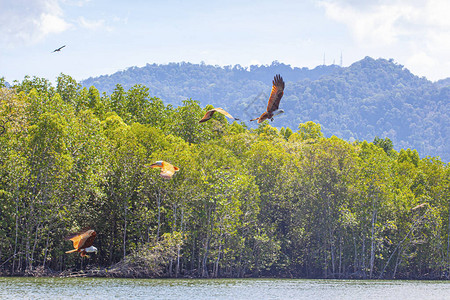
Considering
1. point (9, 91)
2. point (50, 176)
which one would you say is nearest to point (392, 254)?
point (50, 176)

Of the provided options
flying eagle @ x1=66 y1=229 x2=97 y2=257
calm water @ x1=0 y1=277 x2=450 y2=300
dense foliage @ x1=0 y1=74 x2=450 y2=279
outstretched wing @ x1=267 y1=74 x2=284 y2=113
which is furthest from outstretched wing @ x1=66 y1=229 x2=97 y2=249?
outstretched wing @ x1=267 y1=74 x2=284 y2=113

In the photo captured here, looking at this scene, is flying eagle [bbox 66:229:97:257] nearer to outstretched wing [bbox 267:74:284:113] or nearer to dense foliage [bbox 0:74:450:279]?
dense foliage [bbox 0:74:450:279]

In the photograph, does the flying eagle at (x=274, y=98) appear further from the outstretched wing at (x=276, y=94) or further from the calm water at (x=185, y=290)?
the calm water at (x=185, y=290)

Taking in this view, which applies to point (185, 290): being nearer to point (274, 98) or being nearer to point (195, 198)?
point (195, 198)

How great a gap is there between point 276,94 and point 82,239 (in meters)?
17.2

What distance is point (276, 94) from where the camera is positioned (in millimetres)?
27047

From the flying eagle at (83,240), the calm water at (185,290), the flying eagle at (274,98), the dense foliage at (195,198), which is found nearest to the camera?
the flying eagle at (274,98)

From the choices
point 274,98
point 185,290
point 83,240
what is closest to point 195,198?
point 185,290

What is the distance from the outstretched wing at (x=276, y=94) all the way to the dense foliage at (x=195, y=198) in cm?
2340

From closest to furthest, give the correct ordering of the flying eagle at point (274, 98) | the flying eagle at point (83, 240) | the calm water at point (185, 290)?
1. the flying eagle at point (274, 98)
2. the flying eagle at point (83, 240)
3. the calm water at point (185, 290)

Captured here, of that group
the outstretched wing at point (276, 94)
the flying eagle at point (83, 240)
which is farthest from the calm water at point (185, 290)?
the outstretched wing at point (276, 94)

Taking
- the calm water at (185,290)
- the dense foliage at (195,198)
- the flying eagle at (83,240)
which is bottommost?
the calm water at (185,290)

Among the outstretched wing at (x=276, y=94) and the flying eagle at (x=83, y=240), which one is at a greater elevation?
the outstretched wing at (x=276, y=94)

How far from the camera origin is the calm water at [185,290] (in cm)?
3800
